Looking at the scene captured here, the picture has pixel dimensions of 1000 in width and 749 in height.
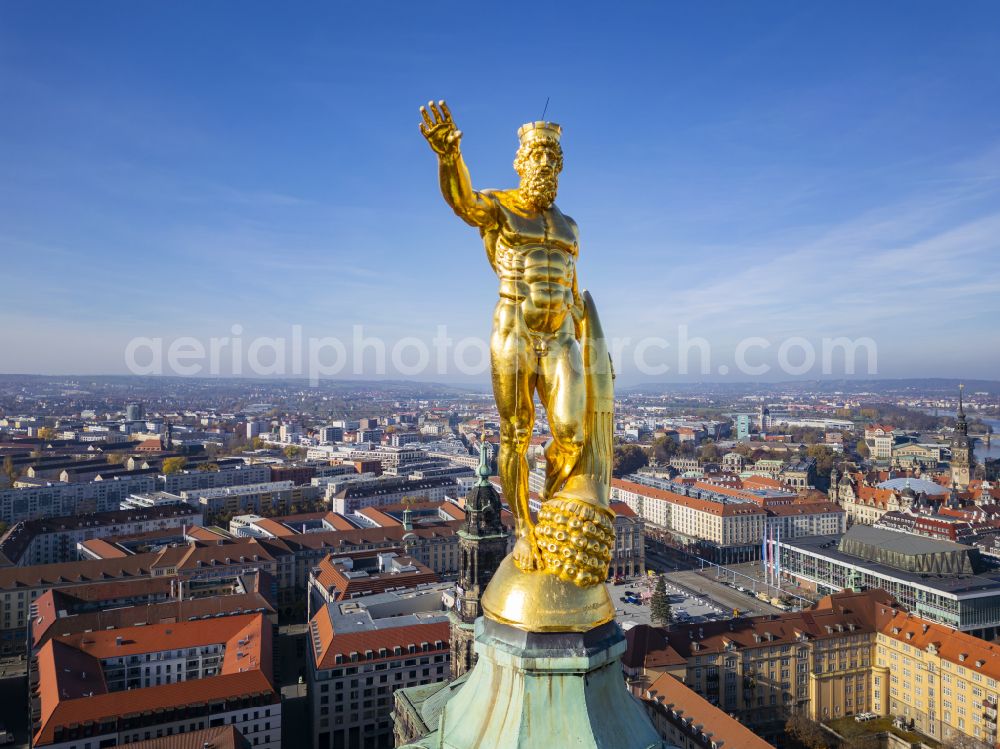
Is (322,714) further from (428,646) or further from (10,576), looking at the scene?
(10,576)

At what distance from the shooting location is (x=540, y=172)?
6.84 metres

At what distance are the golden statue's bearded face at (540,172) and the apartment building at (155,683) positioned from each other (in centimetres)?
3181

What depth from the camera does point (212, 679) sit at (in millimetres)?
32969

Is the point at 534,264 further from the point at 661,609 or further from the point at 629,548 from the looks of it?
the point at 629,548

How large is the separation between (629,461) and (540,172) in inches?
4953

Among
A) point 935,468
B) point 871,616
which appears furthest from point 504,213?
point 935,468

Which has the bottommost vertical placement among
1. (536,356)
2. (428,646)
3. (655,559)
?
(655,559)

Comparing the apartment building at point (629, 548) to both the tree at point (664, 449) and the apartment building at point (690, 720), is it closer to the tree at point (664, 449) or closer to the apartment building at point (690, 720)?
the apartment building at point (690, 720)

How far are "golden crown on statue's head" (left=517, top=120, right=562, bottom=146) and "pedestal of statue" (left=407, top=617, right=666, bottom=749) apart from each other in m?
4.36

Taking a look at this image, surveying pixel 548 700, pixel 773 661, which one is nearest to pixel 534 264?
pixel 548 700

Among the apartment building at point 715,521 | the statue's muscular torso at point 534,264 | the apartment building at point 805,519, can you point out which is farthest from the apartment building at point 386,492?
the statue's muscular torso at point 534,264

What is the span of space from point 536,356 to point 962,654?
130 ft

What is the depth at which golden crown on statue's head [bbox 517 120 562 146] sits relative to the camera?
22.6ft

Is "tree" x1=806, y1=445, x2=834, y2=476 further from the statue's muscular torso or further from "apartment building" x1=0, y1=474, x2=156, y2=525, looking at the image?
the statue's muscular torso
